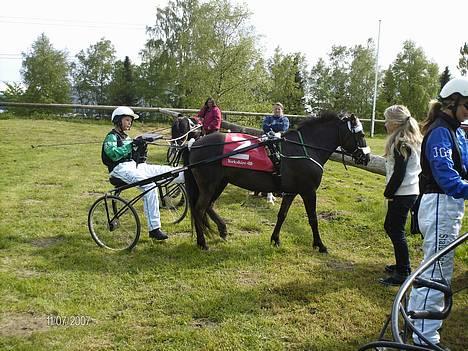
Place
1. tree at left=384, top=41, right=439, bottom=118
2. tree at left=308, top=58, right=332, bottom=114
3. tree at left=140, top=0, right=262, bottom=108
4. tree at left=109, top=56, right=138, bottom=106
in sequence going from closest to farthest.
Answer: tree at left=140, top=0, right=262, bottom=108, tree at left=384, top=41, right=439, bottom=118, tree at left=109, top=56, right=138, bottom=106, tree at left=308, top=58, right=332, bottom=114

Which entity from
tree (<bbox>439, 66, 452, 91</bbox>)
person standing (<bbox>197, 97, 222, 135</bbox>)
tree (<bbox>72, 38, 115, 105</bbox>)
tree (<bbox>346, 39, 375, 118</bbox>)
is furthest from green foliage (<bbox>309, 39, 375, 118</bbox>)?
person standing (<bbox>197, 97, 222, 135</bbox>)

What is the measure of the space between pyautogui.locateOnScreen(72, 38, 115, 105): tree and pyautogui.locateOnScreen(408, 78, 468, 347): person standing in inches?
2214

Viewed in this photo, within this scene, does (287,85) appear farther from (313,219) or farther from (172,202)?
(313,219)

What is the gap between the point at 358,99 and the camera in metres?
57.6

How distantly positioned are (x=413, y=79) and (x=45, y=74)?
41.0 m

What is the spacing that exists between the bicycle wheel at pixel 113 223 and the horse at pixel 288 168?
919 millimetres

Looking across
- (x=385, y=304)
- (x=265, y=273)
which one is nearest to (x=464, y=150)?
(x=385, y=304)

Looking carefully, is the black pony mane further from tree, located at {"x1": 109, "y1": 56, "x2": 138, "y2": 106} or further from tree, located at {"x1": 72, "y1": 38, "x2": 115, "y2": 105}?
tree, located at {"x1": 72, "y1": 38, "x2": 115, "y2": 105}

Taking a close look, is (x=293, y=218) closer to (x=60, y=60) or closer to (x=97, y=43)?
(x=60, y=60)

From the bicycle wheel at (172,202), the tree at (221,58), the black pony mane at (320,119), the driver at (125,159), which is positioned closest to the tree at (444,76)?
the tree at (221,58)

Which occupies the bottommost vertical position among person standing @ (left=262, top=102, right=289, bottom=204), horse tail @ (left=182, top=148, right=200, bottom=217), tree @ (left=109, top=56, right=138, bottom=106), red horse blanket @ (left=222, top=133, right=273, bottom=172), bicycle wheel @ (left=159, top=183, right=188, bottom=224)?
bicycle wheel @ (left=159, top=183, right=188, bottom=224)

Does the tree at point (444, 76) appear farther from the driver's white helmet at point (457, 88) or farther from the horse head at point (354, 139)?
the driver's white helmet at point (457, 88)
